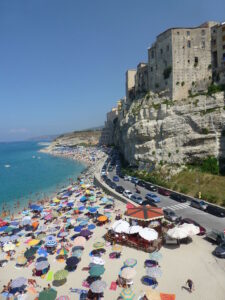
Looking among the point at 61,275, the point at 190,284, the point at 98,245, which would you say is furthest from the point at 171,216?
the point at 61,275

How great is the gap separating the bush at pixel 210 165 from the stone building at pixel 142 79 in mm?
24056

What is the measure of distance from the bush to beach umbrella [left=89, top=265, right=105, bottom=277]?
2653cm

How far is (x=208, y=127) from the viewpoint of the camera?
38250mm

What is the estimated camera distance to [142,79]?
5706 centimetres

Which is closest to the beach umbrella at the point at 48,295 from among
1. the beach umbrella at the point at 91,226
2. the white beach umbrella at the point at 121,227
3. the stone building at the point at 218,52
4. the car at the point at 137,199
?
the white beach umbrella at the point at 121,227

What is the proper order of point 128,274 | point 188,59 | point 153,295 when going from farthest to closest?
point 188,59 → point 128,274 → point 153,295

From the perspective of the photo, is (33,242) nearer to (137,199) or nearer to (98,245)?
(98,245)

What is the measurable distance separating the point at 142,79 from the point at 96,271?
1944 inches

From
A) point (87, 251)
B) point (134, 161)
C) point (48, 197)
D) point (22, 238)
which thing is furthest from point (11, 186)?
point (87, 251)

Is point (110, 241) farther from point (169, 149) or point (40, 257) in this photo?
point (169, 149)

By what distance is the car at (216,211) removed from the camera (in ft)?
81.9

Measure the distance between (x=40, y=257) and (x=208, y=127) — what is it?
104ft

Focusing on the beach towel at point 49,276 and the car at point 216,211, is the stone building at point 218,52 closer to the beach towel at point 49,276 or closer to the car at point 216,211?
the car at point 216,211

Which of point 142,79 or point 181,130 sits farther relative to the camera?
point 142,79
